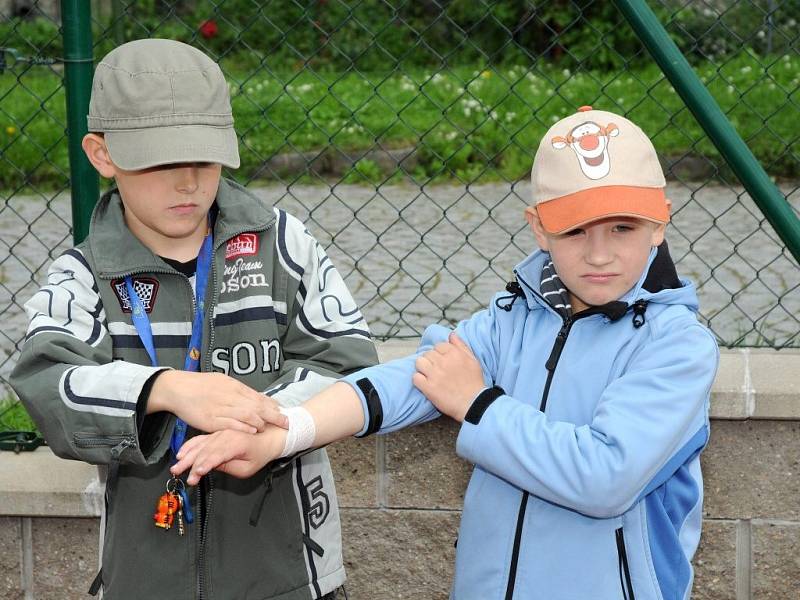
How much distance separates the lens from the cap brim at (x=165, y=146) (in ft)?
6.95

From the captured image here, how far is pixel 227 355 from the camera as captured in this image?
2264mm

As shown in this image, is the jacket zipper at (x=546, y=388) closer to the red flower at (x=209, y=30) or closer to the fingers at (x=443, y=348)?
the fingers at (x=443, y=348)

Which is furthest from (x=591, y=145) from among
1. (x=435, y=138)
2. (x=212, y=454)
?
(x=435, y=138)

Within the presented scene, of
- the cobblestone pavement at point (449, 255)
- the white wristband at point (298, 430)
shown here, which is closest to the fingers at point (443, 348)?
the white wristband at point (298, 430)

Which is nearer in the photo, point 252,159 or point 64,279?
point 64,279

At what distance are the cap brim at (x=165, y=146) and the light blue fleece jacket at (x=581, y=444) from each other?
0.50 meters

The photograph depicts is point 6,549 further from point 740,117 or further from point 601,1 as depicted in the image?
point 601,1

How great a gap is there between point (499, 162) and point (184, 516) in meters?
6.26

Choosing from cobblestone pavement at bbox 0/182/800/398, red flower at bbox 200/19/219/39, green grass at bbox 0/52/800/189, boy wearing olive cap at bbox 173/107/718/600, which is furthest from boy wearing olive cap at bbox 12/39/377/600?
red flower at bbox 200/19/219/39

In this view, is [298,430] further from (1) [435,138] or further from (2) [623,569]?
(1) [435,138]

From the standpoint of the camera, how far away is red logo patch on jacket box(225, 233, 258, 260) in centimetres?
227

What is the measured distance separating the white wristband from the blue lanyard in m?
0.22

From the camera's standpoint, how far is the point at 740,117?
822cm

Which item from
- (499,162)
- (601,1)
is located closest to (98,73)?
(499,162)
